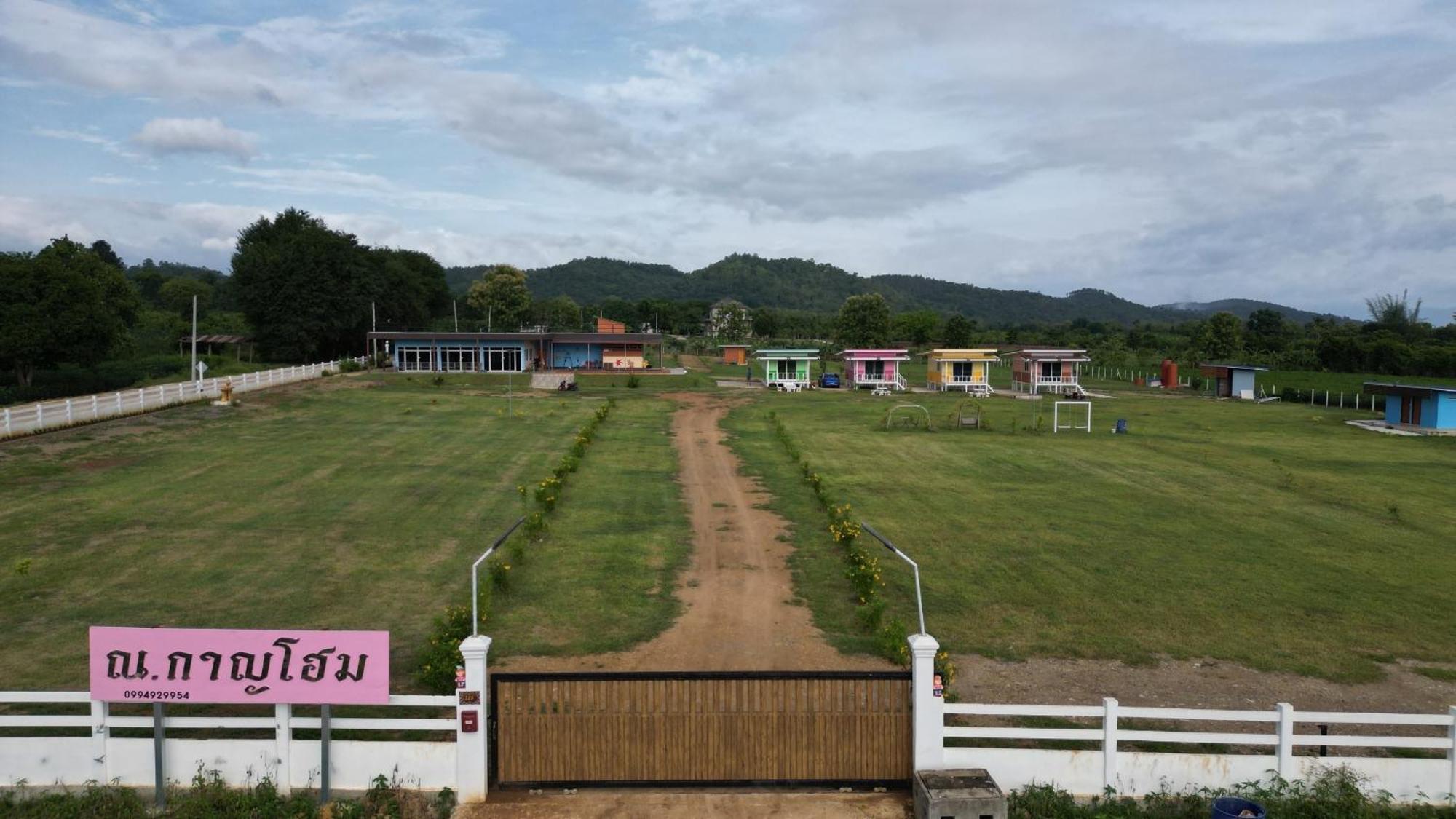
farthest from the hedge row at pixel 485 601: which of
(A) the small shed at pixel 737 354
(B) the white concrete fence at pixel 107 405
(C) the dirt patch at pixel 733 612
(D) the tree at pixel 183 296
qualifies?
(D) the tree at pixel 183 296

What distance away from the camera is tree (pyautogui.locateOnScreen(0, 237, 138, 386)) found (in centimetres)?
5175

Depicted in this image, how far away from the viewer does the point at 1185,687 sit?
44.3ft

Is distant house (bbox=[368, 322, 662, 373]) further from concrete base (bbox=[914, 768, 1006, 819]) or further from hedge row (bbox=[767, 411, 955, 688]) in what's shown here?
concrete base (bbox=[914, 768, 1006, 819])

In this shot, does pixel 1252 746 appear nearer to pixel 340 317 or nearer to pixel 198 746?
pixel 198 746

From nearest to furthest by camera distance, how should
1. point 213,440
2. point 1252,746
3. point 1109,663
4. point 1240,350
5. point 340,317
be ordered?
point 1252,746, point 1109,663, point 213,440, point 340,317, point 1240,350

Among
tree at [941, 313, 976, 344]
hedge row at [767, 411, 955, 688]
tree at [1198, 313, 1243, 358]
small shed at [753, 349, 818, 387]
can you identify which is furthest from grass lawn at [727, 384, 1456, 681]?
tree at [941, 313, 976, 344]

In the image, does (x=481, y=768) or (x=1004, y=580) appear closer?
(x=481, y=768)

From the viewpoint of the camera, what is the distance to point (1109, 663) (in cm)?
1437

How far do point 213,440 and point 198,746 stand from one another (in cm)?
2761

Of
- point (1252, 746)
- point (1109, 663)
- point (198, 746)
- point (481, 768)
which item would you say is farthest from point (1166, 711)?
point (198, 746)

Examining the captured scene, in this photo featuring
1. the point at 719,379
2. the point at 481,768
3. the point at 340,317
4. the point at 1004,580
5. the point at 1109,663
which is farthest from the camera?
the point at 340,317

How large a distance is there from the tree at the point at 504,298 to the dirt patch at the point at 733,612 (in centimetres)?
8831

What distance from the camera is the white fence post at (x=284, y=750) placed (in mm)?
10141

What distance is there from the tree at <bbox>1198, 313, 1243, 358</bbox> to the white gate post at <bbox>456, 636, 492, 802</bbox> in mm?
96734
